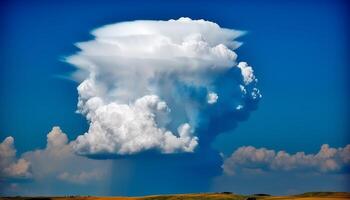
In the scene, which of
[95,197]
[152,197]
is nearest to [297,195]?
[152,197]

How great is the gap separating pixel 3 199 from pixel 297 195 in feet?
195

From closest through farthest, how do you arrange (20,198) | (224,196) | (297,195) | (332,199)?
(332,199), (20,198), (297,195), (224,196)

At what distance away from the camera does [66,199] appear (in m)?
120

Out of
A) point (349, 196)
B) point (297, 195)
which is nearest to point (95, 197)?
point (297, 195)

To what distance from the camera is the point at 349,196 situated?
3334 inches

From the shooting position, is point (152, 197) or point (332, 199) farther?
point (152, 197)

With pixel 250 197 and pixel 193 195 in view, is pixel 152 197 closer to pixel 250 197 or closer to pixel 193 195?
pixel 193 195

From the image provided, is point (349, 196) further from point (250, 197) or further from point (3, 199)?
point (3, 199)

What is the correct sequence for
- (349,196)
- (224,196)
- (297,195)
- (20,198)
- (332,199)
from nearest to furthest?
(349,196) < (332,199) < (20,198) < (297,195) < (224,196)

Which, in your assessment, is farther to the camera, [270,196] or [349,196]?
[270,196]

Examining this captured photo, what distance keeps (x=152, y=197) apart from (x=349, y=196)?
196 feet

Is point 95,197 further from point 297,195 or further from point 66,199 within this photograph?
point 297,195

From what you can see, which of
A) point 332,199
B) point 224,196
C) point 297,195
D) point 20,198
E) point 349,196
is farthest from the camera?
point 224,196

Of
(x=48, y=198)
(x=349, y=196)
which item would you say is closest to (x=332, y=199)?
(x=349, y=196)
